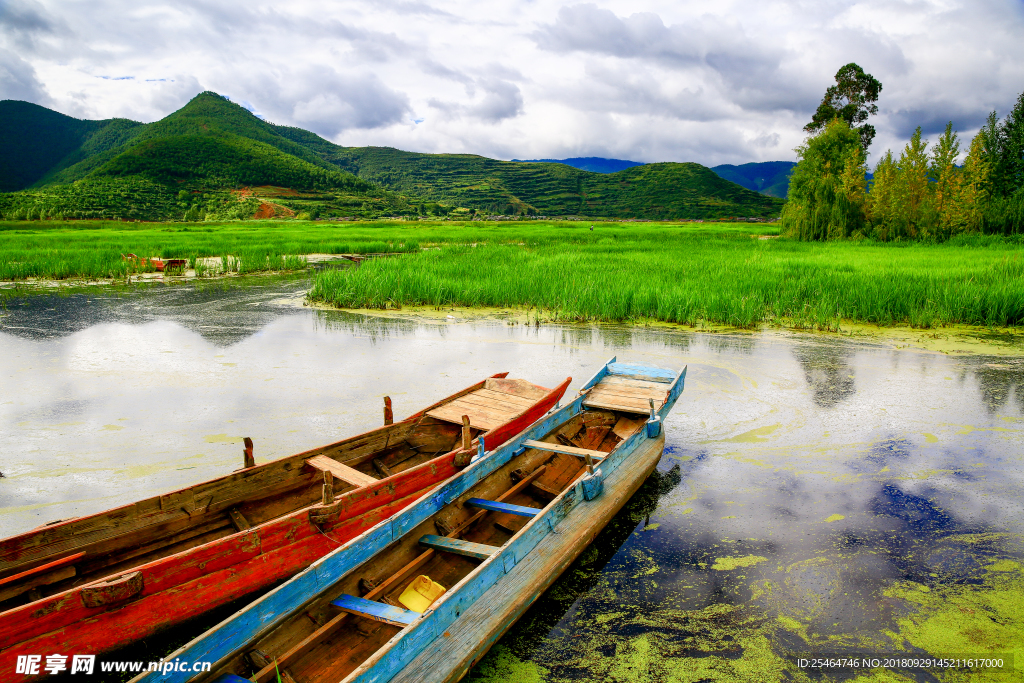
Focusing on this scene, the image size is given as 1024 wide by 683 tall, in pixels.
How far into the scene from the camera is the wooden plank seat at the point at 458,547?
9.05 ft

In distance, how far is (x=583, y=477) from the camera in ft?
11.1

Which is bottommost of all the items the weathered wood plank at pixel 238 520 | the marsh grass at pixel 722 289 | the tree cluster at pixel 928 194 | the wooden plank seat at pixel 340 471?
the weathered wood plank at pixel 238 520

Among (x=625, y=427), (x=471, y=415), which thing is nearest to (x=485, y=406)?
(x=471, y=415)

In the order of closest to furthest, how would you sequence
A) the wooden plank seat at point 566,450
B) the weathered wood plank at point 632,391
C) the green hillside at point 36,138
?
the wooden plank seat at point 566,450 < the weathered wood plank at point 632,391 < the green hillside at point 36,138

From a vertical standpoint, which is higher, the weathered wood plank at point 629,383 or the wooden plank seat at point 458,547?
the weathered wood plank at point 629,383

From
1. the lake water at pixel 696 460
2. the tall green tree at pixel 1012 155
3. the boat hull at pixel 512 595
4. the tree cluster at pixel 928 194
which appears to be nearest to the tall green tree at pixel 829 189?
the tree cluster at pixel 928 194

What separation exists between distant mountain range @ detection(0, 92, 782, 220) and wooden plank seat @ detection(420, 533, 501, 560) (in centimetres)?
5723

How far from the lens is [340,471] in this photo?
3.38m

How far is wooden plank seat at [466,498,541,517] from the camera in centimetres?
316

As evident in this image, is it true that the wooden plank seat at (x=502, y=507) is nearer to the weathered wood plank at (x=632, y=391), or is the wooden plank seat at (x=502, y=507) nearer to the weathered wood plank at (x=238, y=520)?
the weathered wood plank at (x=238, y=520)

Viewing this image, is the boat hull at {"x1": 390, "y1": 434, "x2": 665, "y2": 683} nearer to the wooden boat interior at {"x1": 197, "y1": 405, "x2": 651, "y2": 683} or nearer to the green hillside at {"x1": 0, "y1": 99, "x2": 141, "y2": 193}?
the wooden boat interior at {"x1": 197, "y1": 405, "x2": 651, "y2": 683}

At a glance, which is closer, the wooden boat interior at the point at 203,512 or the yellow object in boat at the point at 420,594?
the wooden boat interior at the point at 203,512

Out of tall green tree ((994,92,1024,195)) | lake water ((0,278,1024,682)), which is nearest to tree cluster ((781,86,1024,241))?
tall green tree ((994,92,1024,195))

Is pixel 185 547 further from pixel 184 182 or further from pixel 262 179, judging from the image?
pixel 262 179
